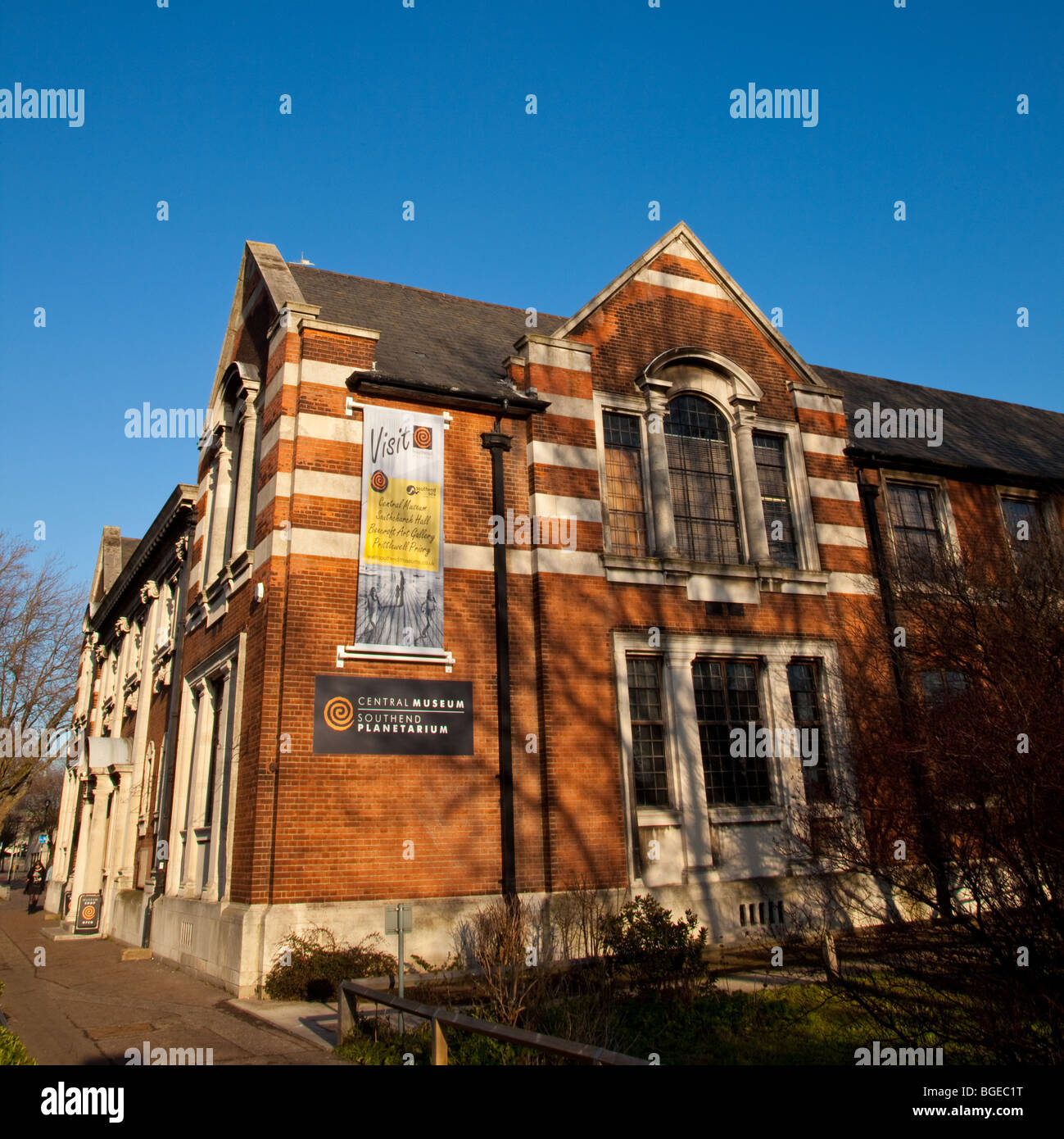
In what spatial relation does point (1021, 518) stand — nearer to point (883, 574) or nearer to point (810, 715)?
point (883, 574)

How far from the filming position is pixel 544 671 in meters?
15.4

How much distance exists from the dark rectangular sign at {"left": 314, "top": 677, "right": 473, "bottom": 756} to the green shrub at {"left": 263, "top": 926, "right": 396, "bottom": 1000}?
273cm

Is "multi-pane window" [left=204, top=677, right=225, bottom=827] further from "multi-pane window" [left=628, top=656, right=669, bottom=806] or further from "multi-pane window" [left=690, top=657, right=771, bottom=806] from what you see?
"multi-pane window" [left=690, top=657, right=771, bottom=806]

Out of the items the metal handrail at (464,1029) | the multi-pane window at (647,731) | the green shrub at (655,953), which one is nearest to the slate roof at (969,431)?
the multi-pane window at (647,731)

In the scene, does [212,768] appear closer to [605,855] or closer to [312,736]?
[312,736]

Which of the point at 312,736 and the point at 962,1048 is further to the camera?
the point at 312,736

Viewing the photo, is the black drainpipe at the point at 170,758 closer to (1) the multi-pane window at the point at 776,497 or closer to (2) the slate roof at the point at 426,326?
(2) the slate roof at the point at 426,326

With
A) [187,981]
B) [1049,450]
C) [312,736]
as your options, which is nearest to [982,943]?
[312,736]

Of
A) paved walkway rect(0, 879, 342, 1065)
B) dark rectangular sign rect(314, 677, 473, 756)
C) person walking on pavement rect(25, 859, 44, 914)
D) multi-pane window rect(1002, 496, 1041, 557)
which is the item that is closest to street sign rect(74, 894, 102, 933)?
paved walkway rect(0, 879, 342, 1065)

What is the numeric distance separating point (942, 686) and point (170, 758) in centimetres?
1573

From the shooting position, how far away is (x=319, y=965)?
481 inches

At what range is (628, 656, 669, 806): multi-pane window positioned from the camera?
624 inches
